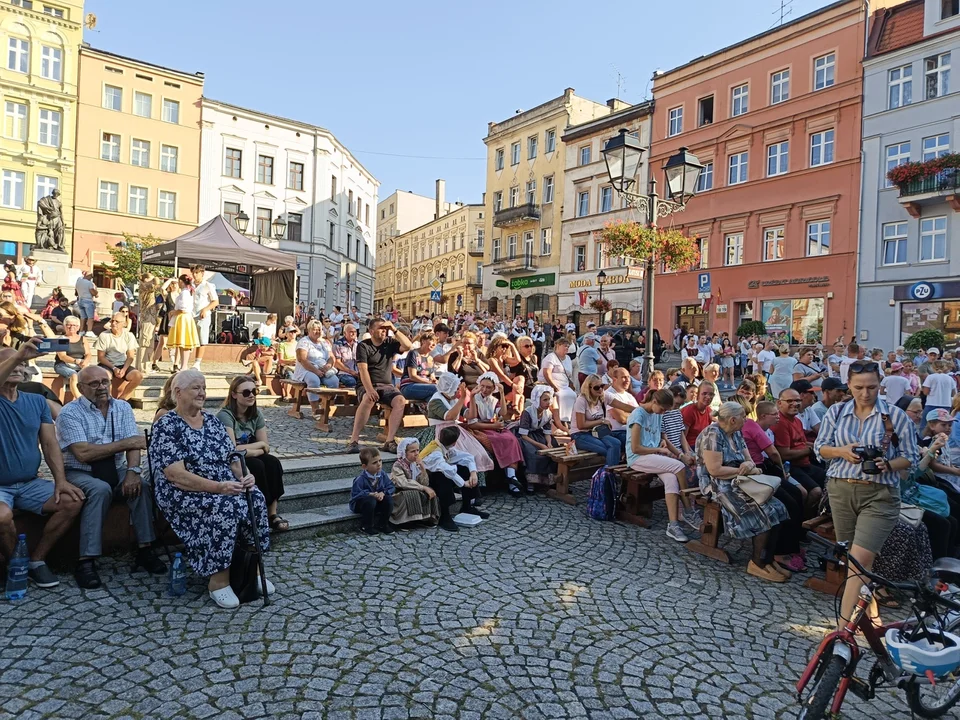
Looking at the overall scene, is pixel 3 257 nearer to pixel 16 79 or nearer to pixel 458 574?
pixel 16 79

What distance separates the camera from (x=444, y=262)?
6206 cm

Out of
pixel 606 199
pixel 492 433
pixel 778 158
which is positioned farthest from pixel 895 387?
pixel 606 199

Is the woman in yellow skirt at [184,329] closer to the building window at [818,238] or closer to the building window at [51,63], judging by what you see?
the building window at [818,238]

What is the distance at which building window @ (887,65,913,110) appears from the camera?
24.0 m

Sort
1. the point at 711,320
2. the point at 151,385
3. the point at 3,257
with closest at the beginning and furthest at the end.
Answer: the point at 151,385 < the point at 711,320 < the point at 3,257

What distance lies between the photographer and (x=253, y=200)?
41.1m

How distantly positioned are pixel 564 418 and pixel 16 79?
1530 inches

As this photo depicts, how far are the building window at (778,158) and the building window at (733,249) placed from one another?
3053 mm

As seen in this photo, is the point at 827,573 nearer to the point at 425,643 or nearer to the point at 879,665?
the point at 879,665

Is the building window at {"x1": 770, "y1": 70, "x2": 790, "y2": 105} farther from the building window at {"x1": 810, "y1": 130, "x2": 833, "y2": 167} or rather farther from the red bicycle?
the red bicycle

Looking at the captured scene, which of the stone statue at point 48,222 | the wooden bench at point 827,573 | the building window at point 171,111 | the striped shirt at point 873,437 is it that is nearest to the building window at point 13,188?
the building window at point 171,111

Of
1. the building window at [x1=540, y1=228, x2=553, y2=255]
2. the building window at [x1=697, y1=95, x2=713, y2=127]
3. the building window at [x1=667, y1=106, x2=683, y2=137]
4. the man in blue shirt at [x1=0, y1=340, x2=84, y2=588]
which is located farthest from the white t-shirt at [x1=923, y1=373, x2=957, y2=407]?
the building window at [x1=540, y1=228, x2=553, y2=255]

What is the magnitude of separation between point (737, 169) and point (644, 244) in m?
21.8

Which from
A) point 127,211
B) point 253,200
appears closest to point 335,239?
point 253,200
